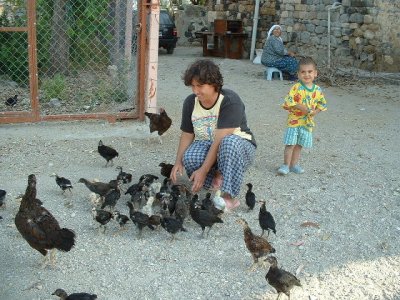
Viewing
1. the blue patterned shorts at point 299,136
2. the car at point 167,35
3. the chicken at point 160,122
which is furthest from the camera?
the car at point 167,35

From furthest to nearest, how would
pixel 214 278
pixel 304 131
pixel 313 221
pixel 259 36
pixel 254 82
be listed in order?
pixel 259 36 < pixel 254 82 < pixel 304 131 < pixel 313 221 < pixel 214 278

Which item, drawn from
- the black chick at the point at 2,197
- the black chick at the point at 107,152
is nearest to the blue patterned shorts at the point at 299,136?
the black chick at the point at 107,152

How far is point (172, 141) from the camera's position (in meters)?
8.70

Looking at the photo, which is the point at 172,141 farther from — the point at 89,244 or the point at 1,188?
the point at 89,244

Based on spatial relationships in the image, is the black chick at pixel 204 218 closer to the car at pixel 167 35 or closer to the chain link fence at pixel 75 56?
the chain link fence at pixel 75 56

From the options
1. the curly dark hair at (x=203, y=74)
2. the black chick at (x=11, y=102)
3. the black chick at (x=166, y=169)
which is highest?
the curly dark hair at (x=203, y=74)

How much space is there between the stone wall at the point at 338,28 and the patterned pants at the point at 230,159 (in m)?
10.9

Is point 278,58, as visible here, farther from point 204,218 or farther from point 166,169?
point 204,218

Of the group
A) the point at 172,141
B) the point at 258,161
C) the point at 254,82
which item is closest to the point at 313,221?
the point at 258,161

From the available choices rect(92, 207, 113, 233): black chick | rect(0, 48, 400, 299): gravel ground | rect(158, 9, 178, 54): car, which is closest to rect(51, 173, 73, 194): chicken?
rect(0, 48, 400, 299): gravel ground

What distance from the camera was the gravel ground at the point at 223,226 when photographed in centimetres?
473

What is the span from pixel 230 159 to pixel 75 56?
7146 mm

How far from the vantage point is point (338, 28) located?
688 inches

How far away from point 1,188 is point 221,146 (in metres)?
2.63
